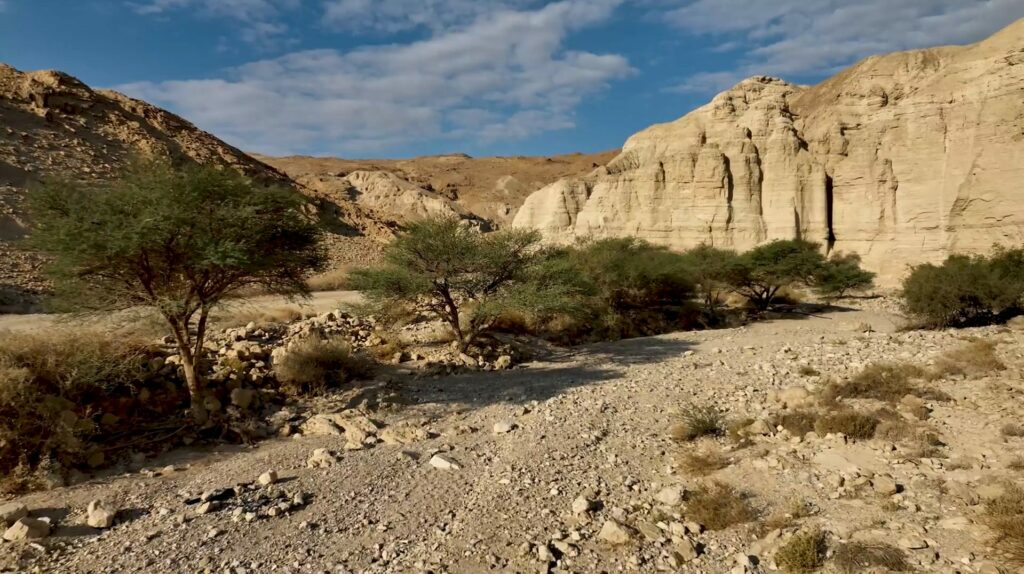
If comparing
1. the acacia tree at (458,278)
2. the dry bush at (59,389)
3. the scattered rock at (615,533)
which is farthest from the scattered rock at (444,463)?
the acacia tree at (458,278)

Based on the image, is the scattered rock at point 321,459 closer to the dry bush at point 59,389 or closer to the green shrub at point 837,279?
the dry bush at point 59,389

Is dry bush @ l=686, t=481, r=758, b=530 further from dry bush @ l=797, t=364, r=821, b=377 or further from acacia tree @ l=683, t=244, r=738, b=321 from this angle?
acacia tree @ l=683, t=244, r=738, b=321

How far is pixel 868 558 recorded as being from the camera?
3.74 meters

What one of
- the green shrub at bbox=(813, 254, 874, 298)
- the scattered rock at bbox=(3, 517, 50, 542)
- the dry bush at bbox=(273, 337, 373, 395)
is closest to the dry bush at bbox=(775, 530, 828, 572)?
the scattered rock at bbox=(3, 517, 50, 542)

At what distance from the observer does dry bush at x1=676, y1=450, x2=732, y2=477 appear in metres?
5.61

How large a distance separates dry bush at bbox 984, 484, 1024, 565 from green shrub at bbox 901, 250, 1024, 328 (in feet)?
39.2

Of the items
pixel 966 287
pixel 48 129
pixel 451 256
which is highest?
pixel 48 129

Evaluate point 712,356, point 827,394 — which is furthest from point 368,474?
point 712,356

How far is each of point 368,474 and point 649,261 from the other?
50.2 ft

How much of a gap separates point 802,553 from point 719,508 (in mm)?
880

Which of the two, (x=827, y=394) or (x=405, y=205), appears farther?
(x=405, y=205)

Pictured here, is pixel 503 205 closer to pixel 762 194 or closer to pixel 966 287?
pixel 762 194

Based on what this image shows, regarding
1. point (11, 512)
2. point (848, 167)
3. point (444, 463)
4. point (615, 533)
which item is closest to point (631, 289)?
point (444, 463)

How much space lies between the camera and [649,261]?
19.1m
